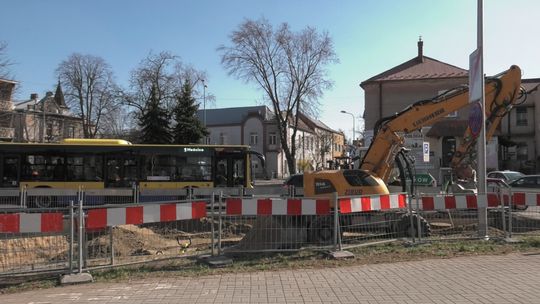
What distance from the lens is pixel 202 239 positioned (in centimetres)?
1402

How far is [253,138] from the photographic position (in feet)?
281

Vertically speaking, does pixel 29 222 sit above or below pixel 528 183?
below

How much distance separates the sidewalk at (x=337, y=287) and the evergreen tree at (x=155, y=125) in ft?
162

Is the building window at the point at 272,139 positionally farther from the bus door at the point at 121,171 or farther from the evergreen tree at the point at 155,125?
the bus door at the point at 121,171

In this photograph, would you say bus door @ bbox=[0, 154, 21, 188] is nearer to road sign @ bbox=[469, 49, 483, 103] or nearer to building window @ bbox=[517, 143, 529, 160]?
road sign @ bbox=[469, 49, 483, 103]

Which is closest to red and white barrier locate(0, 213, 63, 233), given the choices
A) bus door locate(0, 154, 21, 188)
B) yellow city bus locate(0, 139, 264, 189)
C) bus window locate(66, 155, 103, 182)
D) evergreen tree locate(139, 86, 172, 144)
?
yellow city bus locate(0, 139, 264, 189)

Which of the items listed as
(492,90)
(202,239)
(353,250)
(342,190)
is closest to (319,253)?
(353,250)

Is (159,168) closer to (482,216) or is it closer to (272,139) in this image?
(482,216)

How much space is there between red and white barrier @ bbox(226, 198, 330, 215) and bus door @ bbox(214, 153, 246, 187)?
14048 millimetres

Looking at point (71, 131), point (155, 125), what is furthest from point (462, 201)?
point (71, 131)

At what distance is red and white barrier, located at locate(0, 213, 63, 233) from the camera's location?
8.66 m

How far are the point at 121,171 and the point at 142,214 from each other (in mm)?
15155

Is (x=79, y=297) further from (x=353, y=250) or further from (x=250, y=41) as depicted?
(x=250, y=41)

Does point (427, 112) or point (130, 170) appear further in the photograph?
point (130, 170)
